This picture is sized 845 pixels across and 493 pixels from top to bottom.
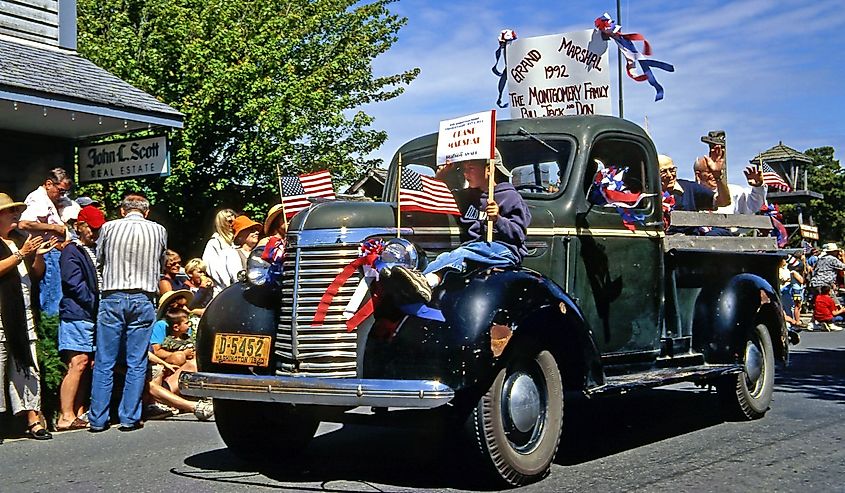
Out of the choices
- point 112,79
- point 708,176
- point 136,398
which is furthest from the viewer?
point 112,79

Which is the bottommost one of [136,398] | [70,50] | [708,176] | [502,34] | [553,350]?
[136,398]

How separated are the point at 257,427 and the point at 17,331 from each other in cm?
228

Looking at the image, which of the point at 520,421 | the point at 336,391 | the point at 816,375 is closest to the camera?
the point at 336,391

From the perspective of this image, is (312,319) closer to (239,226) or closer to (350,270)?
(350,270)

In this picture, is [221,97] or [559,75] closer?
[559,75]

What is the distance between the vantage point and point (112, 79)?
13102 millimetres

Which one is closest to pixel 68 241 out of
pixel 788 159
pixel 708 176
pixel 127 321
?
pixel 127 321

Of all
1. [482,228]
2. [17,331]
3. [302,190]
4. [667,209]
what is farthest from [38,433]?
[667,209]

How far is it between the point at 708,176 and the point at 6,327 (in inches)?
233

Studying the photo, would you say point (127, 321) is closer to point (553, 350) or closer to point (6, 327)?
point (6, 327)

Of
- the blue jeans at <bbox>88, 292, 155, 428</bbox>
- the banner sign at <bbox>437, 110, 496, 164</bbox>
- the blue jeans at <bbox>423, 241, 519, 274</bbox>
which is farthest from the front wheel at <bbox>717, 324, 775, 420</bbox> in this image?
the blue jeans at <bbox>88, 292, 155, 428</bbox>

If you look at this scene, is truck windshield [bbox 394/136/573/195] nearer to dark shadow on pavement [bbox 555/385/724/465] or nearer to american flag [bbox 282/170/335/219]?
american flag [bbox 282/170/335/219]

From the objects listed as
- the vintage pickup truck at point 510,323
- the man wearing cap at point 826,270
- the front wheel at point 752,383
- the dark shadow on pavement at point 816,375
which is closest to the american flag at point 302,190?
the vintage pickup truck at point 510,323

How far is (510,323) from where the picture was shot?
5312 mm
